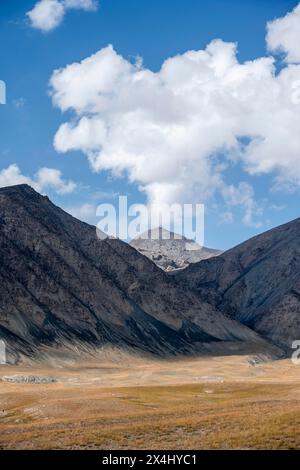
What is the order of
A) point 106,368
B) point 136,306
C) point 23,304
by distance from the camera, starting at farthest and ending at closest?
point 136,306 < point 23,304 < point 106,368

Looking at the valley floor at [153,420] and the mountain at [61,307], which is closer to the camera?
the valley floor at [153,420]

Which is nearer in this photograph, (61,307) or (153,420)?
(153,420)

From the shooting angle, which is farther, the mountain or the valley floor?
the mountain

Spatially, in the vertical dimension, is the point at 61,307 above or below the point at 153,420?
above

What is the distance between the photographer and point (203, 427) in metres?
30.2

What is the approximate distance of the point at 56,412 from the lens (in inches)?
1892

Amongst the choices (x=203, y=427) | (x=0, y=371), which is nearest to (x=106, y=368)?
(x=0, y=371)
